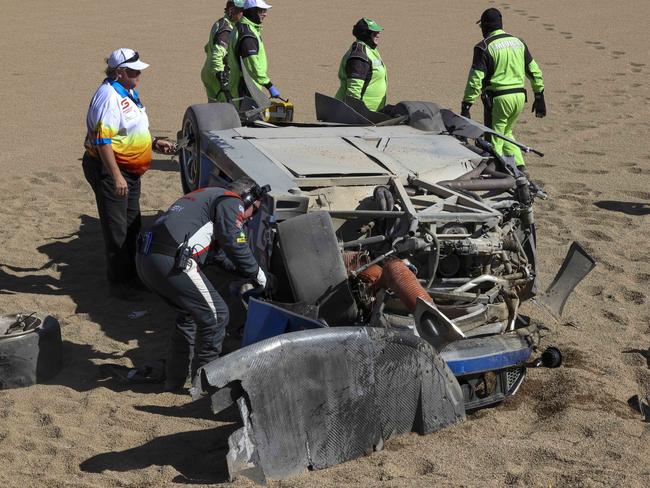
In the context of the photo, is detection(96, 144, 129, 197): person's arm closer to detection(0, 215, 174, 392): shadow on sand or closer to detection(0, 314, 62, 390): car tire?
detection(0, 215, 174, 392): shadow on sand

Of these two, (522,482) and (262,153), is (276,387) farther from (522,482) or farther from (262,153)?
(262,153)

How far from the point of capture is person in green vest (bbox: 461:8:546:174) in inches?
428

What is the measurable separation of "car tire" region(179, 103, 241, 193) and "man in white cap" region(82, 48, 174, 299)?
0.77ft

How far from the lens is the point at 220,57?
12.5 meters

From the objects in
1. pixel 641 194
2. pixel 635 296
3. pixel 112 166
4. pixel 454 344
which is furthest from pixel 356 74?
pixel 454 344

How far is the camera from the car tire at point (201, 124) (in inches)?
335

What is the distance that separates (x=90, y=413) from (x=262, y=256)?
1538mm

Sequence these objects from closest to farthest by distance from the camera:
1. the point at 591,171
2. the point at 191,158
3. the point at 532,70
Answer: the point at 191,158, the point at 532,70, the point at 591,171

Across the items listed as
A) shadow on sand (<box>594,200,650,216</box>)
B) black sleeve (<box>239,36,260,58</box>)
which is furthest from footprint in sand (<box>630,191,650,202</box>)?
black sleeve (<box>239,36,260,58</box>)

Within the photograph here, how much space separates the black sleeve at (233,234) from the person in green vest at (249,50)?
16.3ft

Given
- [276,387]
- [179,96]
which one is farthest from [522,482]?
[179,96]

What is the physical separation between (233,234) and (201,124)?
2228mm

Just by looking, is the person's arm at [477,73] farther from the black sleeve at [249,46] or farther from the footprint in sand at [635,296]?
the footprint in sand at [635,296]

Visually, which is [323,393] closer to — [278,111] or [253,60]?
[278,111]
